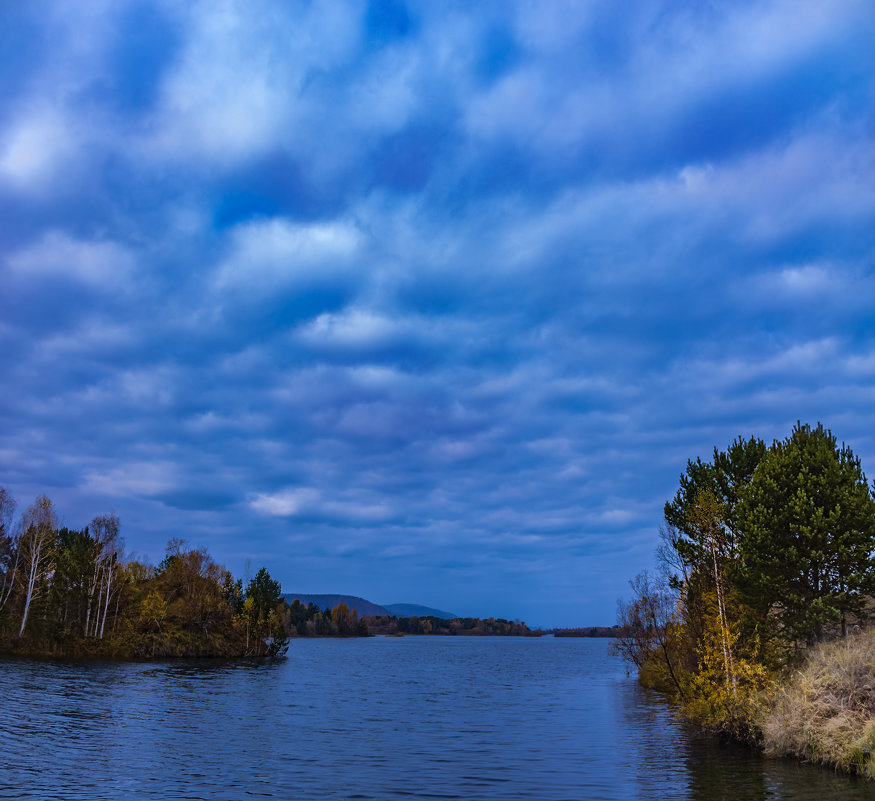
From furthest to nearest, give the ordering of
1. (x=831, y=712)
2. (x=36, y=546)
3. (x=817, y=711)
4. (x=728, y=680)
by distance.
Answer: (x=36, y=546) < (x=728, y=680) < (x=817, y=711) < (x=831, y=712)

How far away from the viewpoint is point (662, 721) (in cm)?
4812

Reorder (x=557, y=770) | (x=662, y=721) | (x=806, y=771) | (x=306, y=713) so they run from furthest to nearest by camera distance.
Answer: (x=306, y=713) → (x=662, y=721) → (x=557, y=770) → (x=806, y=771)

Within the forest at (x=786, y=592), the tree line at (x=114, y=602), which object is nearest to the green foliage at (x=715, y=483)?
the forest at (x=786, y=592)

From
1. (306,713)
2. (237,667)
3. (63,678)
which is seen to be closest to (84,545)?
(237,667)

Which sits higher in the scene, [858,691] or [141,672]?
[858,691]

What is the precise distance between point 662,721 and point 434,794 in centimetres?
2858

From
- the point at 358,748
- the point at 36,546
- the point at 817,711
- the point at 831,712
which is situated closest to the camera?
the point at 831,712

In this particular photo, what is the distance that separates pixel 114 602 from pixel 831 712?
114 metres

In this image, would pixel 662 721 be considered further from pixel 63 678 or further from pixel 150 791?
pixel 63 678

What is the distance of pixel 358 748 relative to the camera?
37281mm

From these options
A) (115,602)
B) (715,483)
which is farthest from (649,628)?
(115,602)

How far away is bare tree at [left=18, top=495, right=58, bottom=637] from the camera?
336ft

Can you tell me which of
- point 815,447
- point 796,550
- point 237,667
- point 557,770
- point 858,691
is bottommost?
point 237,667

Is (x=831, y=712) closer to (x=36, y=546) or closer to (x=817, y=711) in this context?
(x=817, y=711)
